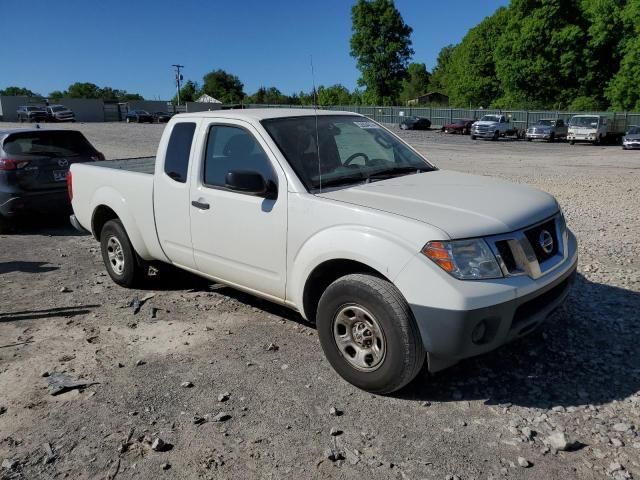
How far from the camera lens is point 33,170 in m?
8.22

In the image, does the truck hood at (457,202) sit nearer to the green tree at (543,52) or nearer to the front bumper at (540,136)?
the front bumper at (540,136)

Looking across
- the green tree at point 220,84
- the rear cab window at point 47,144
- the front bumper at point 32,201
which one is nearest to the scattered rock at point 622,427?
the front bumper at point 32,201

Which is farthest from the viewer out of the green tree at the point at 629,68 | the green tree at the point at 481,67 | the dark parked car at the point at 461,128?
the green tree at the point at 481,67

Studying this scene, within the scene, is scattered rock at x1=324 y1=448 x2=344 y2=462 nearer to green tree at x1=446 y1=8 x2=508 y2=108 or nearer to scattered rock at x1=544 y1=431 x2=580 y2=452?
scattered rock at x1=544 y1=431 x2=580 y2=452

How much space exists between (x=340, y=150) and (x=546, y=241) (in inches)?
68.2

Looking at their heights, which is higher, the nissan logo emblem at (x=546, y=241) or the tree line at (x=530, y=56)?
the tree line at (x=530, y=56)

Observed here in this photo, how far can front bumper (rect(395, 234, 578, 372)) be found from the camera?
304 cm

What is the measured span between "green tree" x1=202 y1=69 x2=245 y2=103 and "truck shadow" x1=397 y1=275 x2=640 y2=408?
10710cm

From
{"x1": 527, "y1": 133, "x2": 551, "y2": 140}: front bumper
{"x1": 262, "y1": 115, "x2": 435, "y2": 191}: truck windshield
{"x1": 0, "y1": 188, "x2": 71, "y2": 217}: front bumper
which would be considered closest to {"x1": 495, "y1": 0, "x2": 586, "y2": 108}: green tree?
{"x1": 527, "y1": 133, "x2": 551, "y2": 140}: front bumper

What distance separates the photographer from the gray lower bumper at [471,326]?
3.05m

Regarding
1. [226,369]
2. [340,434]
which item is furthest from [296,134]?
[340,434]

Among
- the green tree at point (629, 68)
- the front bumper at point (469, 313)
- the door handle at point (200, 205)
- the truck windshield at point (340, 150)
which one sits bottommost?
the front bumper at point (469, 313)

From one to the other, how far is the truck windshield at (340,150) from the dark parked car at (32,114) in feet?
194

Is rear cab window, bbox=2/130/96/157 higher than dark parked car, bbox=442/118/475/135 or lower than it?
higher
